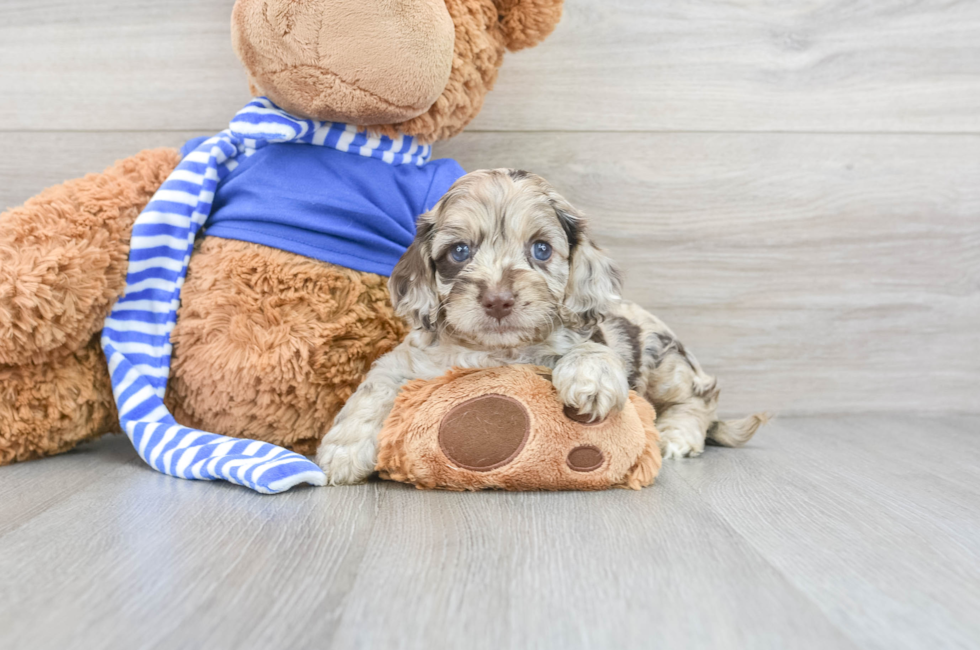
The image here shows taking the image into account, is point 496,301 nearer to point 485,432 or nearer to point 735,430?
point 485,432

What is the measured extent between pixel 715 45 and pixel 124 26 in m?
1.99

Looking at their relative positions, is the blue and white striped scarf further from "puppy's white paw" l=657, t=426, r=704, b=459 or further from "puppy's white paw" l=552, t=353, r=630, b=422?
"puppy's white paw" l=657, t=426, r=704, b=459

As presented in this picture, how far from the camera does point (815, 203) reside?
8.60ft

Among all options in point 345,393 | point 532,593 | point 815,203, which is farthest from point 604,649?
point 815,203

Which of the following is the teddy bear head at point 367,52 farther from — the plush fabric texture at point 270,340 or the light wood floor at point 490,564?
the light wood floor at point 490,564

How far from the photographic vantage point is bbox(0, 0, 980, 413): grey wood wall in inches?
98.1

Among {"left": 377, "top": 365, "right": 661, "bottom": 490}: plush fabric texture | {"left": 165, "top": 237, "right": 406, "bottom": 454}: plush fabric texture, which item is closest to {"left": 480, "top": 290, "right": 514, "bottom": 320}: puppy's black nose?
{"left": 377, "top": 365, "right": 661, "bottom": 490}: plush fabric texture

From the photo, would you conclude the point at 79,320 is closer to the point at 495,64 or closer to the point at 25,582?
the point at 25,582

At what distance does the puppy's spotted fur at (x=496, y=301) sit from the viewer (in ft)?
5.28

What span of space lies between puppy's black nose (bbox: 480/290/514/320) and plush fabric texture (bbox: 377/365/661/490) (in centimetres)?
16

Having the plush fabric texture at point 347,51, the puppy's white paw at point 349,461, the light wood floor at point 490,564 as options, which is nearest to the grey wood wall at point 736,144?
the plush fabric texture at point 347,51

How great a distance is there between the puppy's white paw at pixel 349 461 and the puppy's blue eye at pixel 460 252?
47cm

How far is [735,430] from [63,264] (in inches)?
74.9

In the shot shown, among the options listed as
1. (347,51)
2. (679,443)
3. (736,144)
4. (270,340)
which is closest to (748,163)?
(736,144)
